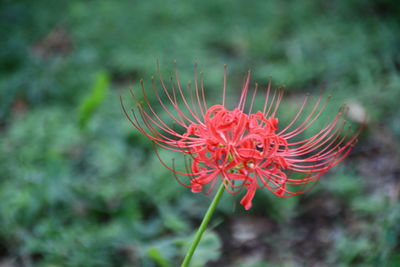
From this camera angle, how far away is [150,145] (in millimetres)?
3436

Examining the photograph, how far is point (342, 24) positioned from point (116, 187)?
3859mm

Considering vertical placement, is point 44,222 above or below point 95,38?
below

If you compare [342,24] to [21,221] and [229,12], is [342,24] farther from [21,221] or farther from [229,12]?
[21,221]

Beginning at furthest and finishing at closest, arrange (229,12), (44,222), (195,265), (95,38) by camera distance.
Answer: (229,12) < (95,38) < (44,222) < (195,265)

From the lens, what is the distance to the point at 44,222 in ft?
8.45

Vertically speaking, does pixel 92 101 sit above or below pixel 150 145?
above

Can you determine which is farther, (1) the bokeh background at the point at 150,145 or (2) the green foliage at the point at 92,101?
(2) the green foliage at the point at 92,101

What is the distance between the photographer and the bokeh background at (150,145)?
2551mm

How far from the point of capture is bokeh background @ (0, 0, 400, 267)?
255cm

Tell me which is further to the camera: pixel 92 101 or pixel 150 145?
pixel 150 145

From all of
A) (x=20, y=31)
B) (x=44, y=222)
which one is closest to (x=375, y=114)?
(x=44, y=222)

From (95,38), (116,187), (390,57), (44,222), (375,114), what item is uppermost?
(95,38)

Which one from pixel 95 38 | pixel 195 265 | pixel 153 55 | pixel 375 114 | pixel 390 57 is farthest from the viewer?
pixel 95 38

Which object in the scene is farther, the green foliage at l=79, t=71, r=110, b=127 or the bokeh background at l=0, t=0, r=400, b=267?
the green foliage at l=79, t=71, r=110, b=127
